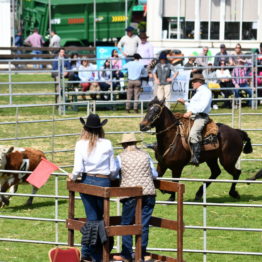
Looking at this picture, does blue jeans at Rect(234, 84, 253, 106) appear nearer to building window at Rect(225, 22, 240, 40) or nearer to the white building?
the white building

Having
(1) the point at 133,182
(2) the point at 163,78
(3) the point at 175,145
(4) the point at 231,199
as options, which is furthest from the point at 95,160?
(2) the point at 163,78

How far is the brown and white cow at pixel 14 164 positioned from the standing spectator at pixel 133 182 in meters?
4.16

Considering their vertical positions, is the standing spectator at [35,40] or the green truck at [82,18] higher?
the green truck at [82,18]

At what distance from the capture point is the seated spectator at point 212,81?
2517cm

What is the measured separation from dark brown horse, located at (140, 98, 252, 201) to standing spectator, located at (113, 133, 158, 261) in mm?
4620

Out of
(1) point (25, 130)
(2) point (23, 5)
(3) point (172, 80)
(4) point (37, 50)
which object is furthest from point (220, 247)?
(2) point (23, 5)

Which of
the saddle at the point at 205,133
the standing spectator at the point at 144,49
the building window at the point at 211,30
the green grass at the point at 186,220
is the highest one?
the building window at the point at 211,30

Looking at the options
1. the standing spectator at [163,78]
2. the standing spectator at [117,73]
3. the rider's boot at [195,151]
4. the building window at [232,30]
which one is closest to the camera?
the rider's boot at [195,151]

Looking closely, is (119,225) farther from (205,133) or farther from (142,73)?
(142,73)

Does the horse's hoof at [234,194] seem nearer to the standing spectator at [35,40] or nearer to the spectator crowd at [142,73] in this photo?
the spectator crowd at [142,73]

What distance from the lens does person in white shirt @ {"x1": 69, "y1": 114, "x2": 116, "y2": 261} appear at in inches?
376

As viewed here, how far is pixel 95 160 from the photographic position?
9617mm

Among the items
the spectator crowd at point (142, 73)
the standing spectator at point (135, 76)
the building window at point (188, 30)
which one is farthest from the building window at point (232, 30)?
the standing spectator at point (135, 76)

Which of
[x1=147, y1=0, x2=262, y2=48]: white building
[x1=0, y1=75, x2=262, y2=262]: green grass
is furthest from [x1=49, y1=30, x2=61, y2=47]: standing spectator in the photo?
[x1=0, y1=75, x2=262, y2=262]: green grass
